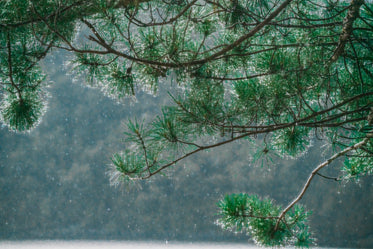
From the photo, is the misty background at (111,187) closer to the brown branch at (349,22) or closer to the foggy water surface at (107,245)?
the foggy water surface at (107,245)

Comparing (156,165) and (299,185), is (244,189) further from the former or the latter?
(156,165)

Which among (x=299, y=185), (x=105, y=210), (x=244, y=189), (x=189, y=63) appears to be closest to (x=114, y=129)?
(x=105, y=210)

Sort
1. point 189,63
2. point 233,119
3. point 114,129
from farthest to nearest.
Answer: point 114,129 → point 233,119 → point 189,63

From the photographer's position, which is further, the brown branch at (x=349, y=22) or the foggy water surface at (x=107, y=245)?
the foggy water surface at (x=107, y=245)

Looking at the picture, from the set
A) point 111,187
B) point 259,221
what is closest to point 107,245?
point 111,187

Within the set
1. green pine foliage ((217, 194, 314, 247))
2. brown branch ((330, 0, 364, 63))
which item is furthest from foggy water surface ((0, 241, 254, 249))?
brown branch ((330, 0, 364, 63))

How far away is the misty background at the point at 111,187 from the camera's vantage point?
2.94 meters

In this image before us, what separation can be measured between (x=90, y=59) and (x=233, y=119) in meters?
0.38

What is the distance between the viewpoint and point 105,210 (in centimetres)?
301

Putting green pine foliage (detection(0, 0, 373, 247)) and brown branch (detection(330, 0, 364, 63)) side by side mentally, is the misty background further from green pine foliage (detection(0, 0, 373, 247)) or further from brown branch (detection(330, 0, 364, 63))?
brown branch (detection(330, 0, 364, 63))

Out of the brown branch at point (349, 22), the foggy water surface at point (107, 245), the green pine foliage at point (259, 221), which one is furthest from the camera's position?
the foggy water surface at point (107, 245)

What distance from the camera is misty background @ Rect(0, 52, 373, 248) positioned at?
2943 millimetres

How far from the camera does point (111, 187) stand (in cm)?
304

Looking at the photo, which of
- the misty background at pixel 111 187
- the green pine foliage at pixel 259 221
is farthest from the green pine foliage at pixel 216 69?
the misty background at pixel 111 187
